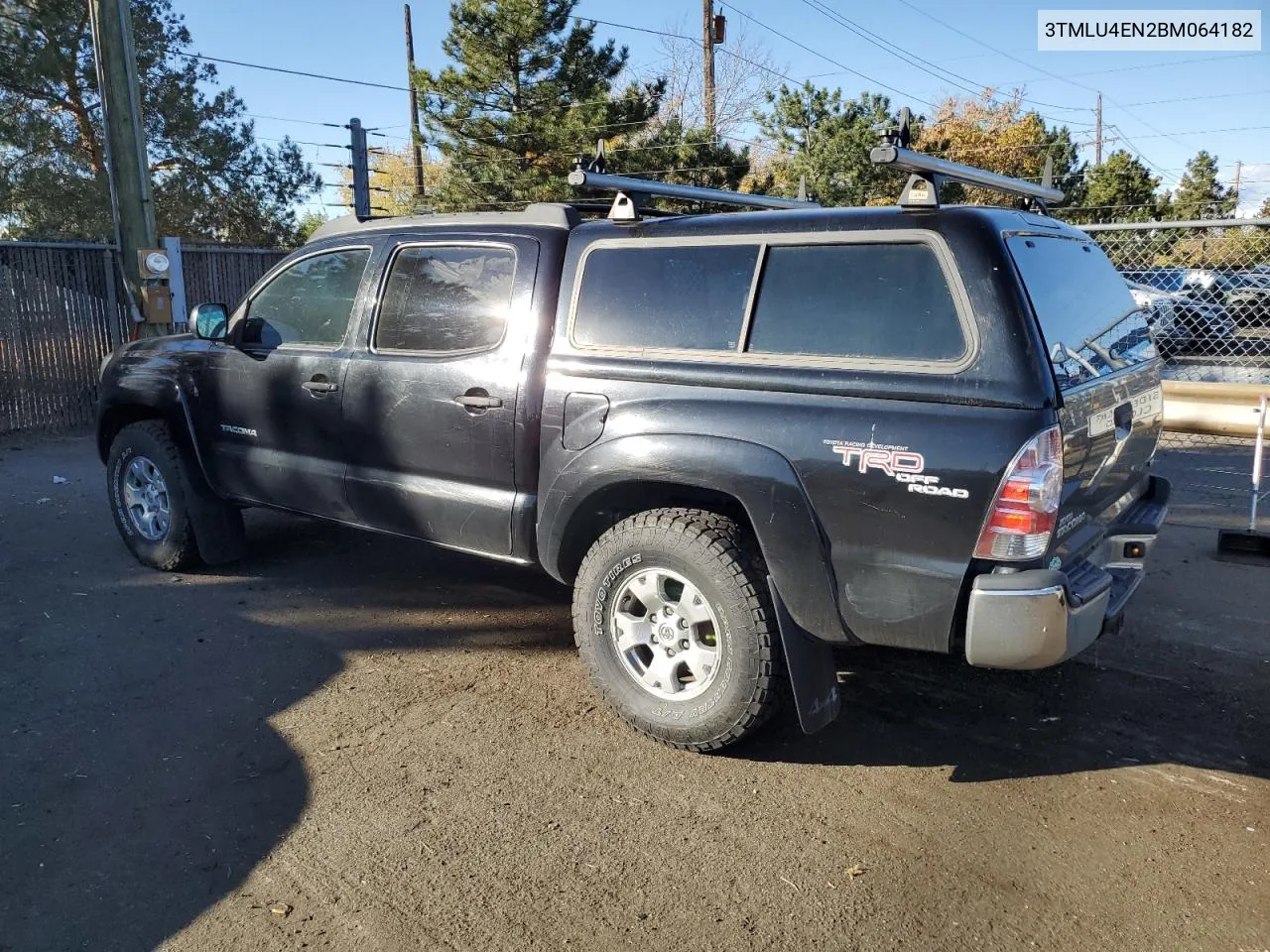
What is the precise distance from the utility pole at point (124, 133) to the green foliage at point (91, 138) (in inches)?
445

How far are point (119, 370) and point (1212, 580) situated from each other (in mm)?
6605

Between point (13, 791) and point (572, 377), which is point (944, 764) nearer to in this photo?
point (572, 377)

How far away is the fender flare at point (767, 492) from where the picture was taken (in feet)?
10.4

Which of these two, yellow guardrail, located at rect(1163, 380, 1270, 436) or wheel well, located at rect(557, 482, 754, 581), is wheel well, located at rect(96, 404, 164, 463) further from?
yellow guardrail, located at rect(1163, 380, 1270, 436)

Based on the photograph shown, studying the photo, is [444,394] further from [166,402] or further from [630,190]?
[166,402]

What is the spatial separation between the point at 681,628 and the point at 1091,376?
1.70 metres

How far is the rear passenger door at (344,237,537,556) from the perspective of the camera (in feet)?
13.4

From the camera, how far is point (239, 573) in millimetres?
5711

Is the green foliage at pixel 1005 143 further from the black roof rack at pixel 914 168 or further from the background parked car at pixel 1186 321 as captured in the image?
the black roof rack at pixel 914 168

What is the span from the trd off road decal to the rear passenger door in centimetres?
154

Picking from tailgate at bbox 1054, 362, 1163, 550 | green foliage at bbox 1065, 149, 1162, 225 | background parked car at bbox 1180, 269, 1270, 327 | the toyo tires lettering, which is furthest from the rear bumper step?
green foliage at bbox 1065, 149, 1162, 225

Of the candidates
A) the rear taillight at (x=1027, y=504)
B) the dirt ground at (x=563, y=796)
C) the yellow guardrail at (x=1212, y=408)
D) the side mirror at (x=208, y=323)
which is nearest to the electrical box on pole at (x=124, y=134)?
the side mirror at (x=208, y=323)

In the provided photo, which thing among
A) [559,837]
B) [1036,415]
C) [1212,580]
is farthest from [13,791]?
[1212,580]

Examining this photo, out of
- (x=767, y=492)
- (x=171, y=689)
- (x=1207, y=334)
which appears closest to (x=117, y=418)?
(x=171, y=689)
